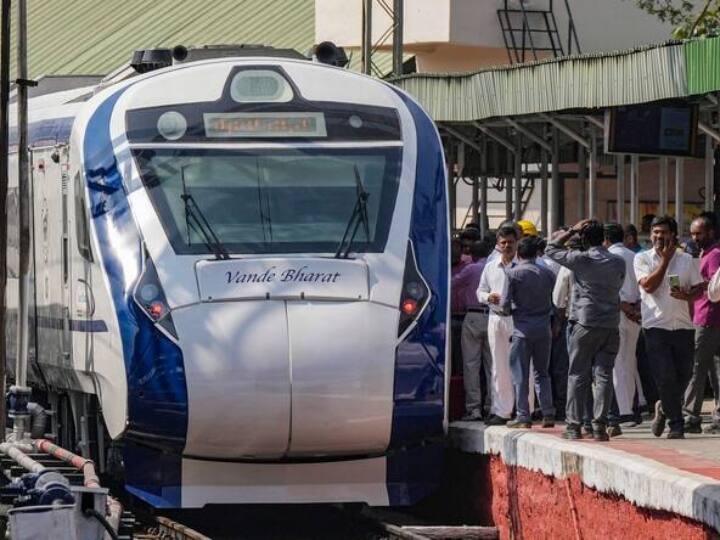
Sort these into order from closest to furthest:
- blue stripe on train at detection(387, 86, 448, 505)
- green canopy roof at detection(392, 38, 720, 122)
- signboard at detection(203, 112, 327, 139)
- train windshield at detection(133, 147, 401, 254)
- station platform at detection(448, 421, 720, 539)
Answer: station platform at detection(448, 421, 720, 539) → blue stripe on train at detection(387, 86, 448, 505) → train windshield at detection(133, 147, 401, 254) → signboard at detection(203, 112, 327, 139) → green canopy roof at detection(392, 38, 720, 122)

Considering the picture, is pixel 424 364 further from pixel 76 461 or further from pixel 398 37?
pixel 398 37

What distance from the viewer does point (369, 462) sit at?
14.5 metres

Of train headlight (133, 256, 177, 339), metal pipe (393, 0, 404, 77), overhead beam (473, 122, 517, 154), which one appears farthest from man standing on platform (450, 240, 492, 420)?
metal pipe (393, 0, 404, 77)

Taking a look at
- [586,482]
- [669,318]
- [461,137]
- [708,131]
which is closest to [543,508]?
[586,482]

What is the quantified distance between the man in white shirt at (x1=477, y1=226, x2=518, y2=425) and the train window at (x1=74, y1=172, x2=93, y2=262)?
3004 mm

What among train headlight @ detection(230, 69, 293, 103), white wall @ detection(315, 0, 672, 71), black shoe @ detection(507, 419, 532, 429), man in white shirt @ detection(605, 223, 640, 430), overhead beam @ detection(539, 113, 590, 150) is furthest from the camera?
white wall @ detection(315, 0, 672, 71)

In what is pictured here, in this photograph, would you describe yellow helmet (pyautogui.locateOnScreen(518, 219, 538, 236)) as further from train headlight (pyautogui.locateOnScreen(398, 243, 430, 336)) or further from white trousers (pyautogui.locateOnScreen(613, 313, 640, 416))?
train headlight (pyautogui.locateOnScreen(398, 243, 430, 336))

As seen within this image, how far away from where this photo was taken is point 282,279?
1414 centimetres

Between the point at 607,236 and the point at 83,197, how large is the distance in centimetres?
418

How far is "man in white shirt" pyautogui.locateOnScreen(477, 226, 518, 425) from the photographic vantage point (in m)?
16.1

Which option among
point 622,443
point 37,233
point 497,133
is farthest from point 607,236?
point 497,133

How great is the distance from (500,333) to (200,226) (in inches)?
113

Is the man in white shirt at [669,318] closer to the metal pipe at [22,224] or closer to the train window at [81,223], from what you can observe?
the train window at [81,223]

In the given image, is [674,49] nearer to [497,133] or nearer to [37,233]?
[37,233]
